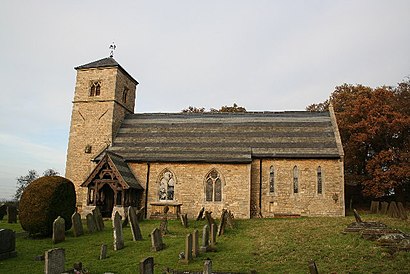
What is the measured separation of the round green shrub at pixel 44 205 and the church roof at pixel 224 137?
8.90m

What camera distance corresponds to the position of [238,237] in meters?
15.0

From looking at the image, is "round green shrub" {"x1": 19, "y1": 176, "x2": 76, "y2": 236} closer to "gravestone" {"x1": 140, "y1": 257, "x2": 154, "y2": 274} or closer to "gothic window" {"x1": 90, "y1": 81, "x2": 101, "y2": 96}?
"gravestone" {"x1": 140, "y1": 257, "x2": 154, "y2": 274}

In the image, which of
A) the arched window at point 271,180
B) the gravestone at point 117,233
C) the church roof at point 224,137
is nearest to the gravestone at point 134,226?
the gravestone at point 117,233

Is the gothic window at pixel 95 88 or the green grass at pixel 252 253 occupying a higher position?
the gothic window at pixel 95 88

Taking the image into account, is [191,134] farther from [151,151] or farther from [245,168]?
[245,168]

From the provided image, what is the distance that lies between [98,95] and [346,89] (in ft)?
86.8

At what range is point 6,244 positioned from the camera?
11.4m

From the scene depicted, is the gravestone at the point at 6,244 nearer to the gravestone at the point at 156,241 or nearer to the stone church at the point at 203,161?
the gravestone at the point at 156,241

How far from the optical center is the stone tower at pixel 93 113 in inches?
1083

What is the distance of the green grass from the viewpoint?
31.2ft

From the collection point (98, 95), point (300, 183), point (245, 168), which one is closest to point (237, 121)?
point (245, 168)

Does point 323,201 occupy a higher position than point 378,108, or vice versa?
point 378,108

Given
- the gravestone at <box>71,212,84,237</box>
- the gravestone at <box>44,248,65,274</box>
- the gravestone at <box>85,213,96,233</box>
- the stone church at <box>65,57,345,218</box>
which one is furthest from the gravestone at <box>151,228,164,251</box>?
the stone church at <box>65,57,345,218</box>

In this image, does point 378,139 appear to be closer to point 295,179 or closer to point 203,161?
point 295,179
